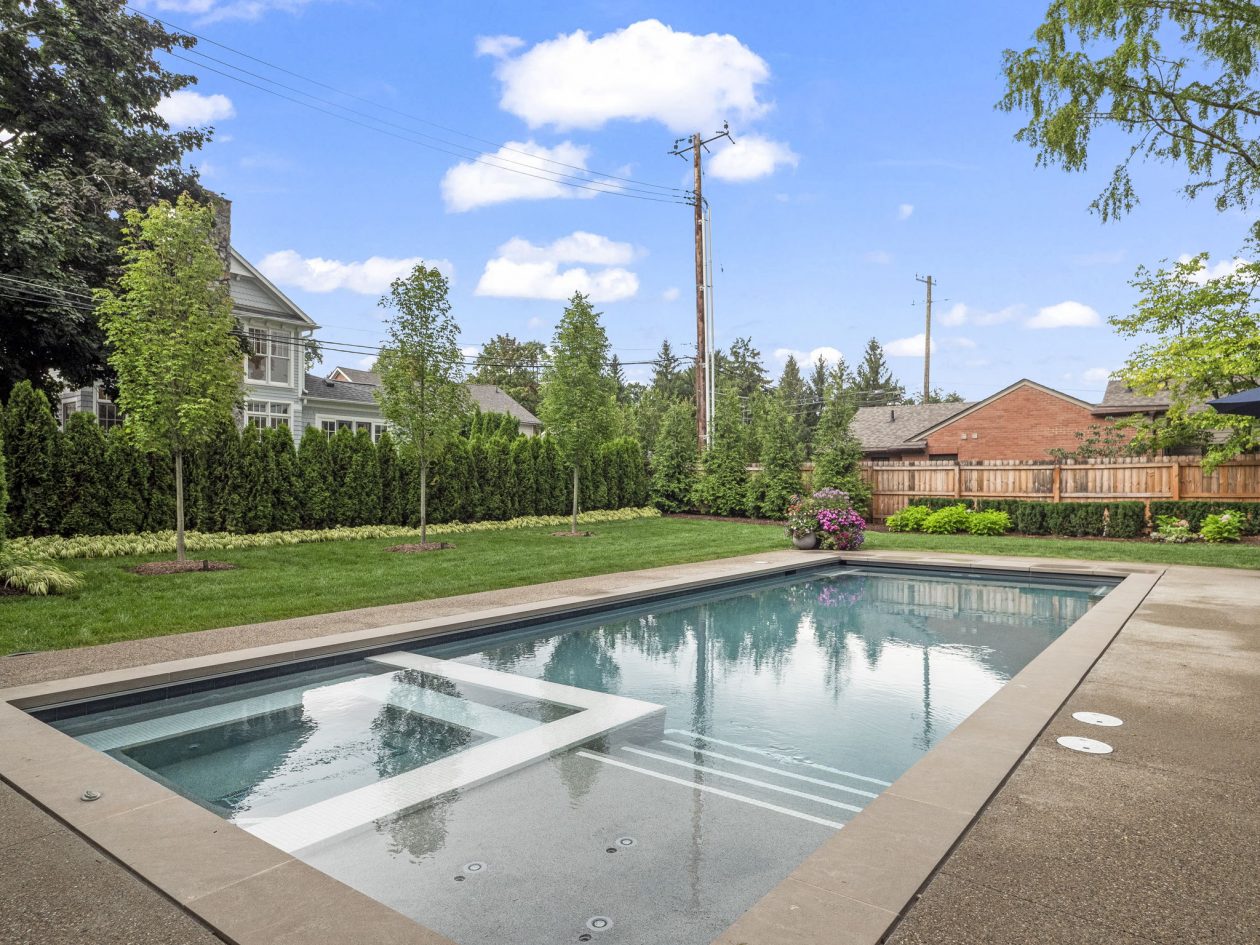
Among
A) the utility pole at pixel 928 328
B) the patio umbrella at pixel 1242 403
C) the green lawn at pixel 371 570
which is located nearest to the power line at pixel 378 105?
the green lawn at pixel 371 570

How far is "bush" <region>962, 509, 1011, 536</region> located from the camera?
1736 centimetres

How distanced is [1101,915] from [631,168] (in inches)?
993

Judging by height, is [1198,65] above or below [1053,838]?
above

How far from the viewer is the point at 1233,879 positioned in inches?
95.9

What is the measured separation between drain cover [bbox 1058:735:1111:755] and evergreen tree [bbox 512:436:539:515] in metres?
15.4

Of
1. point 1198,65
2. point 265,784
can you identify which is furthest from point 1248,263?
point 265,784

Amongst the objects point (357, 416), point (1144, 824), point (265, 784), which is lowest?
point (265, 784)

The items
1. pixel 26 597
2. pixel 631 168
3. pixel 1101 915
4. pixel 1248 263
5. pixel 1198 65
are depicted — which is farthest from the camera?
pixel 631 168

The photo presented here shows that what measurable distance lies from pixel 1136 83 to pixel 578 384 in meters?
10.8

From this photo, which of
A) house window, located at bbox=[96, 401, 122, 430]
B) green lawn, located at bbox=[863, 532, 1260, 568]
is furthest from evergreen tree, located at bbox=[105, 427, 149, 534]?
green lawn, located at bbox=[863, 532, 1260, 568]

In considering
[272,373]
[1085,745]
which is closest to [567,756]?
[1085,745]

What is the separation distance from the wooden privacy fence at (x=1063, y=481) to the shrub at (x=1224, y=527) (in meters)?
0.99

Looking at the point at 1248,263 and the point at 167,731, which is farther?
the point at 1248,263

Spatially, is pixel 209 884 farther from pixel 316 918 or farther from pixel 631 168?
pixel 631 168
